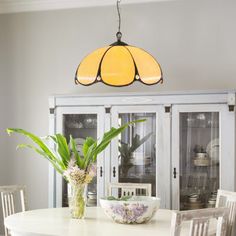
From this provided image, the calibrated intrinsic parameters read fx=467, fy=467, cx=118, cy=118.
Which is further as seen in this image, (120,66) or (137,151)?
(137,151)

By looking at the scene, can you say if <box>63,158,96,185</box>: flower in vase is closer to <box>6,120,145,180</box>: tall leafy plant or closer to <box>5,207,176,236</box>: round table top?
<box>6,120,145,180</box>: tall leafy plant

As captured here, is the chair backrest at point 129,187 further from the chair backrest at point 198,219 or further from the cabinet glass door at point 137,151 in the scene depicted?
the chair backrest at point 198,219

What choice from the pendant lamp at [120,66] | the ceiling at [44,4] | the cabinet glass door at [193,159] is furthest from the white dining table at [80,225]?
the ceiling at [44,4]

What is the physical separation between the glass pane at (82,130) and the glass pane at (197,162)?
2.79ft

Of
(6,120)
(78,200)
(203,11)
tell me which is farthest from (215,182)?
(6,120)

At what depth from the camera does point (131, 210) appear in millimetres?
2988

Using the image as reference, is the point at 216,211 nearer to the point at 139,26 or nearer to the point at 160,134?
the point at 160,134

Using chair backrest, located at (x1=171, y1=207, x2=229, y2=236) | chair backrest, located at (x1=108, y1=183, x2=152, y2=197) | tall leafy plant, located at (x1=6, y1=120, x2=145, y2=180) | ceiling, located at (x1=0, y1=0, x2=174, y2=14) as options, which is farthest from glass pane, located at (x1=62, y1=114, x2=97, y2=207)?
chair backrest, located at (x1=171, y1=207, x2=229, y2=236)

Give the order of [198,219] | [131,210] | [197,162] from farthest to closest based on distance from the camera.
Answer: [197,162] < [131,210] < [198,219]

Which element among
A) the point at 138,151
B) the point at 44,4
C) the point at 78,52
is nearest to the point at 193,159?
the point at 138,151

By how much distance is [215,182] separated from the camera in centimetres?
416

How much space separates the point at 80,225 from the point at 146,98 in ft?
5.30

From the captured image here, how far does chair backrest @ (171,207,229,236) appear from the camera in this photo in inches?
90.0

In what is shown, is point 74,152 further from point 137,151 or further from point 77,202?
point 137,151
